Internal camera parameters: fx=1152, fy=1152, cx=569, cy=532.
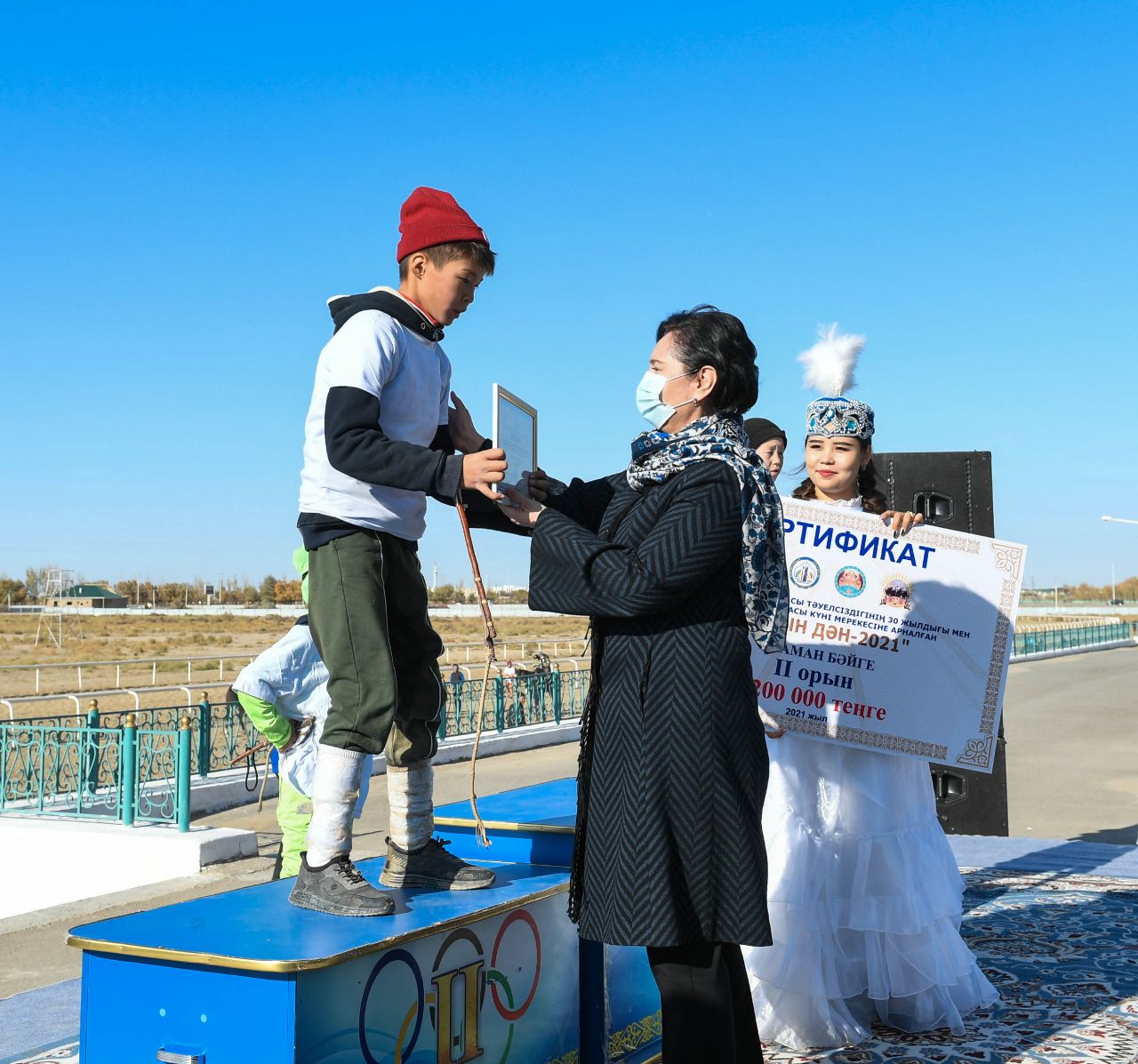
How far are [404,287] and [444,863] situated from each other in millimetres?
1516

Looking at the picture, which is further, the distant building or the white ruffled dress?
the distant building

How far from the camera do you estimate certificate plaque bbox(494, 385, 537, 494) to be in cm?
262

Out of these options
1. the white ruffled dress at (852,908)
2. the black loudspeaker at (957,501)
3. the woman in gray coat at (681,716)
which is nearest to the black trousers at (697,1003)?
the woman in gray coat at (681,716)

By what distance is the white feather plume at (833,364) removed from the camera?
13.9 ft

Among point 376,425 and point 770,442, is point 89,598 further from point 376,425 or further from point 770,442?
point 376,425

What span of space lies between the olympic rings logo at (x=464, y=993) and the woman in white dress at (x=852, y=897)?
1.02m

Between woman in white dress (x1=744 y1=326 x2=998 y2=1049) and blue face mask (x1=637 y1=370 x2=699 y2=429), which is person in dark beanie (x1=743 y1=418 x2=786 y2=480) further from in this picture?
blue face mask (x1=637 y1=370 x2=699 y2=429)

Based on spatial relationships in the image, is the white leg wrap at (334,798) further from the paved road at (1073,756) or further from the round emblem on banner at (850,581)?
the paved road at (1073,756)

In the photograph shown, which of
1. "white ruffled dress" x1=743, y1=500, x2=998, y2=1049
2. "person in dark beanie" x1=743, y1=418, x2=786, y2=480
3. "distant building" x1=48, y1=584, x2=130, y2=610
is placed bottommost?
"white ruffled dress" x1=743, y1=500, x2=998, y2=1049

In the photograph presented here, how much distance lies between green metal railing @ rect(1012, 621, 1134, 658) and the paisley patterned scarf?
35.7 meters

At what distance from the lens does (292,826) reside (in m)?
4.60

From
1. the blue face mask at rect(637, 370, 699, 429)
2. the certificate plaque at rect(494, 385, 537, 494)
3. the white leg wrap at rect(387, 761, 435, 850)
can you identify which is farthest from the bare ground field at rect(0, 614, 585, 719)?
the blue face mask at rect(637, 370, 699, 429)

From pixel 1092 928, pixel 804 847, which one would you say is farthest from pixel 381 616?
pixel 1092 928

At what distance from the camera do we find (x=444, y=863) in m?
3.04
